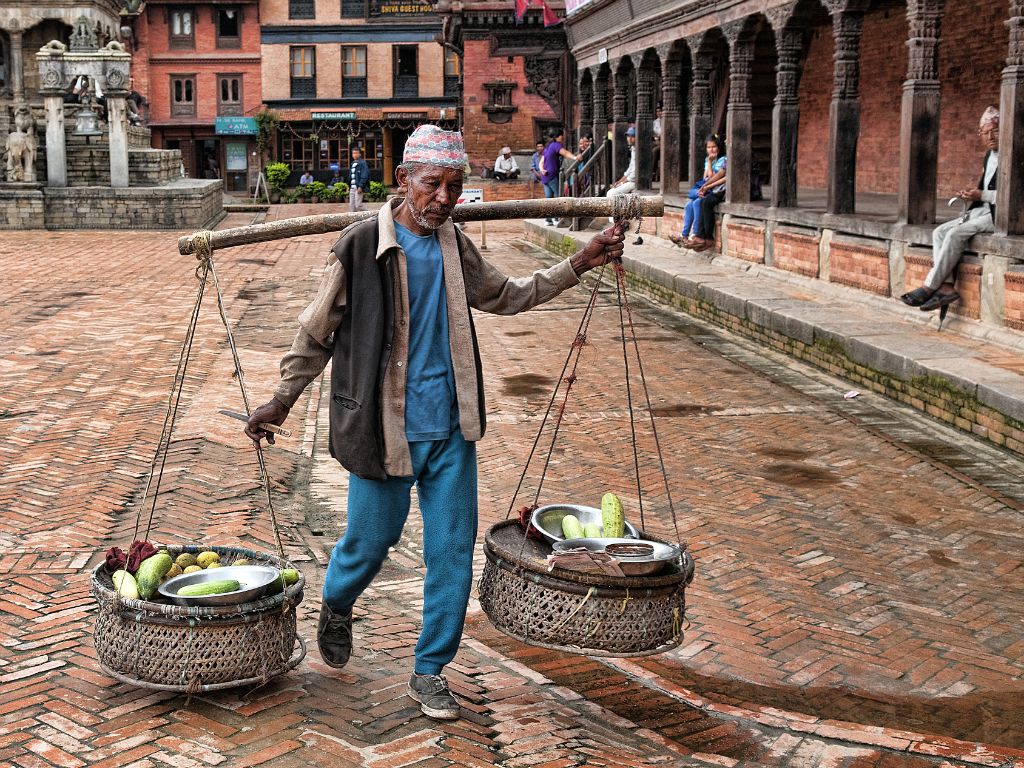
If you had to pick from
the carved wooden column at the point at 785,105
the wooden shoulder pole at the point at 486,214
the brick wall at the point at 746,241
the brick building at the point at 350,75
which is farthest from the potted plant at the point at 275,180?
the wooden shoulder pole at the point at 486,214

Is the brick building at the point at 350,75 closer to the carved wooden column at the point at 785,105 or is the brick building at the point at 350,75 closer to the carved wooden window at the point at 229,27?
the carved wooden window at the point at 229,27

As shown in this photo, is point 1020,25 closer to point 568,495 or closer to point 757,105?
point 568,495

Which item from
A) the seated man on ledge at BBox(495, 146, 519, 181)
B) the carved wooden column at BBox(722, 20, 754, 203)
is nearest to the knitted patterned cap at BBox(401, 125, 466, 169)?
the carved wooden column at BBox(722, 20, 754, 203)

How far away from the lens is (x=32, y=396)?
394 inches

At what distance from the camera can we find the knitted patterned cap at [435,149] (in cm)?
417

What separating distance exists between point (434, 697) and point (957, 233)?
796 cm

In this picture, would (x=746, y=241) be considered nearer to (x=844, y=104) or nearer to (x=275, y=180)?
(x=844, y=104)

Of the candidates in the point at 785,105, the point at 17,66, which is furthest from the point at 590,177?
the point at 17,66

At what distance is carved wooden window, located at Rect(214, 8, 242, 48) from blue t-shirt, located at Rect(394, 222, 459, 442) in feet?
179

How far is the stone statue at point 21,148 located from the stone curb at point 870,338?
54.9ft

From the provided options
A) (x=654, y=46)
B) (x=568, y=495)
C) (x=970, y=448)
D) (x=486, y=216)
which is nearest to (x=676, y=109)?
(x=654, y=46)

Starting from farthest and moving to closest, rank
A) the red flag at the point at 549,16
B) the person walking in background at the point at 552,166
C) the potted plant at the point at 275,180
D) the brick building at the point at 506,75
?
the potted plant at the point at 275,180 < the brick building at the point at 506,75 < the red flag at the point at 549,16 < the person walking in background at the point at 552,166

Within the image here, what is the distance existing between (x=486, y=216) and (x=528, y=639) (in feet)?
5.32

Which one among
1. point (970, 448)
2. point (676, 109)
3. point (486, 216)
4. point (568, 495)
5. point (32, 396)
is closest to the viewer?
point (486, 216)
